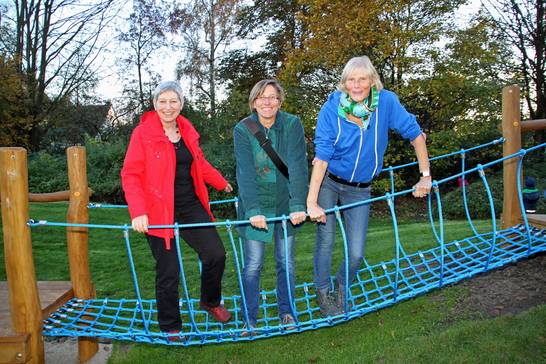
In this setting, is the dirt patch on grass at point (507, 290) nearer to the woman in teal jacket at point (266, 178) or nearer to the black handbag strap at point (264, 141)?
the woman in teal jacket at point (266, 178)

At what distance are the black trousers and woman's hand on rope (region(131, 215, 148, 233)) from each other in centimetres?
22

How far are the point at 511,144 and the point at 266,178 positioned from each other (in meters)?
2.18

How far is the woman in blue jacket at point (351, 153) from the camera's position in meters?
2.85

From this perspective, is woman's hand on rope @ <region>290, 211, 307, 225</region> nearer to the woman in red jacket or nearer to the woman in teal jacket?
the woman in teal jacket

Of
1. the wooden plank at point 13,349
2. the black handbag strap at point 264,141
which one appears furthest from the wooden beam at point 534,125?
the wooden plank at point 13,349

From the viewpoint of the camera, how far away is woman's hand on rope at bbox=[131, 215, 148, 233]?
2701 mm

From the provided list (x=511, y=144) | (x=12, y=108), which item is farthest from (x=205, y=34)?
(x=511, y=144)

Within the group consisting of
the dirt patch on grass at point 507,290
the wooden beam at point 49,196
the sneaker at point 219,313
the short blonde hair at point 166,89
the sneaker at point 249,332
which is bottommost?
the dirt patch on grass at point 507,290

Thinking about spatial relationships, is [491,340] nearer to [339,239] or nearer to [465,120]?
[339,239]

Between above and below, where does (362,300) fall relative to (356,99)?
below

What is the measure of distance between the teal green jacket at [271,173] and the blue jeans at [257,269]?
0.08 m

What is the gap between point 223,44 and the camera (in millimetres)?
18219

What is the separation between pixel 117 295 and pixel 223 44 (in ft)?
48.4

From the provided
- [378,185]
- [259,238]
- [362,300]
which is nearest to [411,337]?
[362,300]
